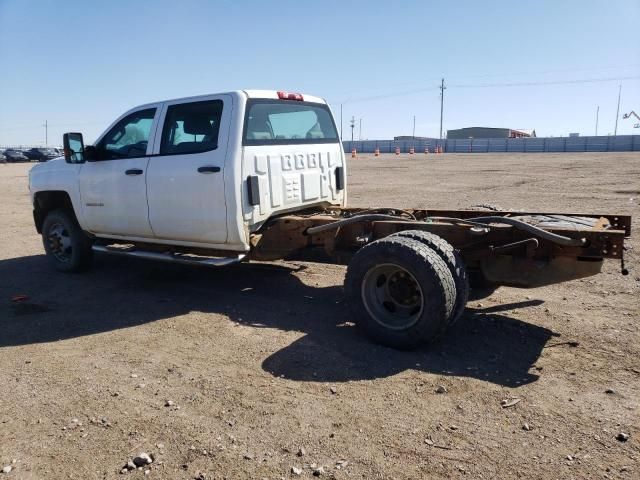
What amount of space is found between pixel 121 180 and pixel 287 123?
6.68 feet

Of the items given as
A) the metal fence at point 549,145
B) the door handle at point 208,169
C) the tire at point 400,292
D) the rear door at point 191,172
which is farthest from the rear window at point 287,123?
the metal fence at point 549,145

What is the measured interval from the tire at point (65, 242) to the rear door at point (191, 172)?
1.68 m

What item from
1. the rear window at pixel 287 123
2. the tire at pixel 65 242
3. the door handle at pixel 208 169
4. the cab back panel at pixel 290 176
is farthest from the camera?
the tire at pixel 65 242

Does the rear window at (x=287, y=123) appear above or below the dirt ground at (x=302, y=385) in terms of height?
above

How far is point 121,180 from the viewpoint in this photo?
627 cm

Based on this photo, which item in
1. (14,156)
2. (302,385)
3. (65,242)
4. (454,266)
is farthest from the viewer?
(14,156)

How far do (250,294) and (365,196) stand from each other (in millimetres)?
9770

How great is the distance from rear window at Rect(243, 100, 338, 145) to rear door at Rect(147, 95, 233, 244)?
0.26 metres

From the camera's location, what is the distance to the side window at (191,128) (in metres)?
5.56

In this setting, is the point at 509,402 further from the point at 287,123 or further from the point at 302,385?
the point at 287,123

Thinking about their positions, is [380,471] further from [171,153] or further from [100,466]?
[171,153]

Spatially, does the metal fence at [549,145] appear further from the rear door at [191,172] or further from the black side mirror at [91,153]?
the rear door at [191,172]

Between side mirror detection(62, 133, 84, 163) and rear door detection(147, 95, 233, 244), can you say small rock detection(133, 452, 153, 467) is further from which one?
side mirror detection(62, 133, 84, 163)

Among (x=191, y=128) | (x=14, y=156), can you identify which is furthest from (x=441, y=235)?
(x=14, y=156)
